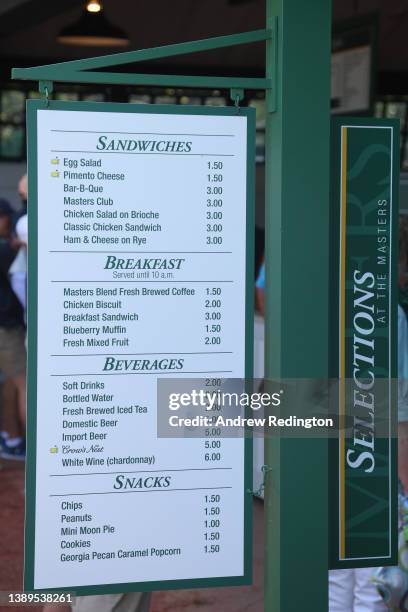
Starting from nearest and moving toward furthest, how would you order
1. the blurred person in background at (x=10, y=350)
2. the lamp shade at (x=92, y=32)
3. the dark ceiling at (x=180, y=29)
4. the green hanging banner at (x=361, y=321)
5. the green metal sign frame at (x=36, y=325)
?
the green metal sign frame at (x=36, y=325), the green hanging banner at (x=361, y=321), the blurred person in background at (x=10, y=350), the lamp shade at (x=92, y=32), the dark ceiling at (x=180, y=29)

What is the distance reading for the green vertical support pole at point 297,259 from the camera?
2.58 meters

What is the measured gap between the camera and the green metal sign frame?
8.27 ft

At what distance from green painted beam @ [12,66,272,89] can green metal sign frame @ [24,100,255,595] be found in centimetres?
7

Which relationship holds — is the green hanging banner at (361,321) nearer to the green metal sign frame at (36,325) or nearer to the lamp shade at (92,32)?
the green metal sign frame at (36,325)

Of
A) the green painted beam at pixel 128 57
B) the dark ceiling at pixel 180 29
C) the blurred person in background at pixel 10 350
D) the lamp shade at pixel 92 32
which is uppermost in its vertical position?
the dark ceiling at pixel 180 29

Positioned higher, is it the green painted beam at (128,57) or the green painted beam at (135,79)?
the green painted beam at (128,57)

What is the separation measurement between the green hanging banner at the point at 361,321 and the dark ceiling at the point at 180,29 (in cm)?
917

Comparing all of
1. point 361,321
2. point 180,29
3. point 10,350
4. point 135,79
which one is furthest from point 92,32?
point 361,321

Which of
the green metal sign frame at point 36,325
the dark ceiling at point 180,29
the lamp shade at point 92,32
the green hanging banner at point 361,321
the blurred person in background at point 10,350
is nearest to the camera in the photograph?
the green metal sign frame at point 36,325

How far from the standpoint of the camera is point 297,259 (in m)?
2.60

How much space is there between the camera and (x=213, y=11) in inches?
488

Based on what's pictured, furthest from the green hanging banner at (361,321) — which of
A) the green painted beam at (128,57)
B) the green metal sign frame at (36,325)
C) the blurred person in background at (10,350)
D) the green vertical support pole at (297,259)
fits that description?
the blurred person in background at (10,350)

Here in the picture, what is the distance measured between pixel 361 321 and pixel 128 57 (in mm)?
968

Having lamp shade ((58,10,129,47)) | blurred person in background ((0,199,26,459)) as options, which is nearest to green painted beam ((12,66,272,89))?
blurred person in background ((0,199,26,459))
